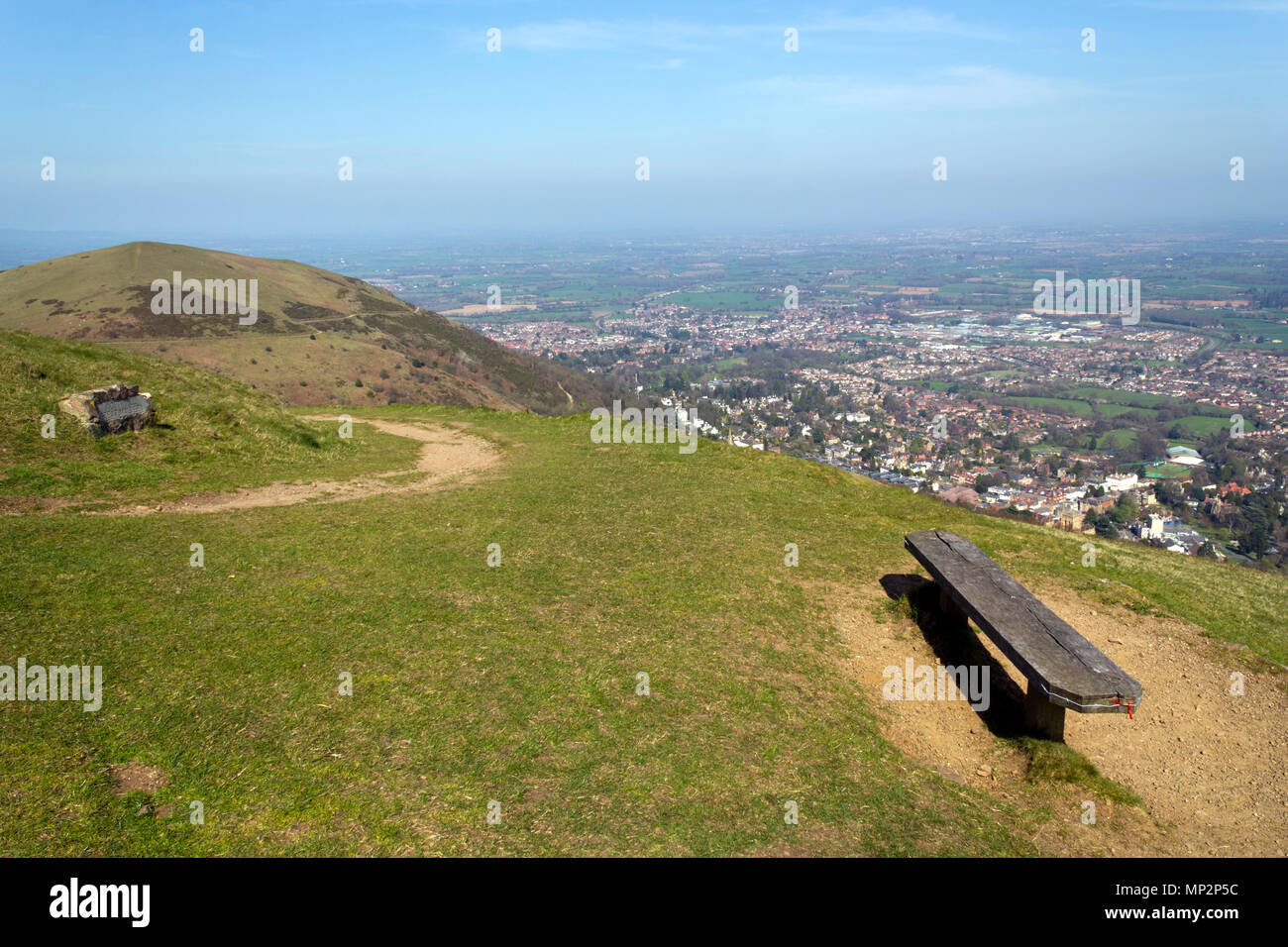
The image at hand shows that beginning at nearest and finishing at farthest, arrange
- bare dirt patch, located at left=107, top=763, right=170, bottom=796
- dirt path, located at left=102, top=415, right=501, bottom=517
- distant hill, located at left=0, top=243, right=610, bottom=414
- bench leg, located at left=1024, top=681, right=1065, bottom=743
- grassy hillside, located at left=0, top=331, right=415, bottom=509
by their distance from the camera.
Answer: bare dirt patch, located at left=107, top=763, right=170, bottom=796
bench leg, located at left=1024, top=681, right=1065, bottom=743
grassy hillside, located at left=0, top=331, right=415, bottom=509
dirt path, located at left=102, top=415, right=501, bottom=517
distant hill, located at left=0, top=243, right=610, bottom=414

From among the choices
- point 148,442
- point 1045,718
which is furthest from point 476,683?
point 148,442

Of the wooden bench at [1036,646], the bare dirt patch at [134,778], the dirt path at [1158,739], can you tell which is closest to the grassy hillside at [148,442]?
the bare dirt patch at [134,778]

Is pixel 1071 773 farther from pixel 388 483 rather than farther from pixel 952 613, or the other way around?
pixel 388 483

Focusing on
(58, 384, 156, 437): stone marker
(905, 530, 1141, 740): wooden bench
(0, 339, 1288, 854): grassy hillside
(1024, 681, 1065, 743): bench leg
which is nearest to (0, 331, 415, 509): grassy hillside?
(58, 384, 156, 437): stone marker

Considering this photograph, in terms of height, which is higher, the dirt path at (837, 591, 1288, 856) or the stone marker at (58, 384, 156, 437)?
the stone marker at (58, 384, 156, 437)

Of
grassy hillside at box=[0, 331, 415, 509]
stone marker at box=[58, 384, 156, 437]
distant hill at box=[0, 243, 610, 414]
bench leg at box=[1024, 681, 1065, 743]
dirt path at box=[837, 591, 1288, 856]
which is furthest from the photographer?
distant hill at box=[0, 243, 610, 414]

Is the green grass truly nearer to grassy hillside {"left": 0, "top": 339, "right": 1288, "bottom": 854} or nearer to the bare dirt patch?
grassy hillside {"left": 0, "top": 339, "right": 1288, "bottom": 854}

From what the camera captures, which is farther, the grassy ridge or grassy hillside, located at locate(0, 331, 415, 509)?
grassy hillside, located at locate(0, 331, 415, 509)
